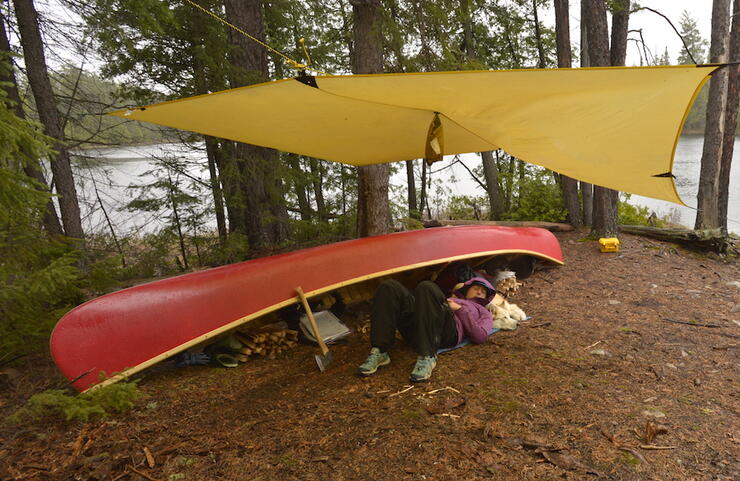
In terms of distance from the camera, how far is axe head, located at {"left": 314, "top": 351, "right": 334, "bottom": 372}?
2.87 m

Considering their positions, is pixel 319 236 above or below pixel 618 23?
below

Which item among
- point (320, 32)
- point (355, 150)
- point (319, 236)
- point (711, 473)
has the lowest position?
point (711, 473)

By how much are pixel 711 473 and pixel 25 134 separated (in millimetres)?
3862

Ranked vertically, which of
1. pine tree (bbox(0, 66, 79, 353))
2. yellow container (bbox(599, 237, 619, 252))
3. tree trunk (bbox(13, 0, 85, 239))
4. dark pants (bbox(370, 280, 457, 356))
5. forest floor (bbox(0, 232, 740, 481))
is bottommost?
forest floor (bbox(0, 232, 740, 481))

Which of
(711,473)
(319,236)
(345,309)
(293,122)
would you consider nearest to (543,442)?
(711,473)

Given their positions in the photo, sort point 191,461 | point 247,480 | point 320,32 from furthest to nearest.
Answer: point 320,32 < point 191,461 < point 247,480

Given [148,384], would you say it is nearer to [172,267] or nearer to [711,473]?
[711,473]

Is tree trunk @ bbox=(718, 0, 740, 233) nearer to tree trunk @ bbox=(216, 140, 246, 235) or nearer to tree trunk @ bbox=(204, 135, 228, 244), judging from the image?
tree trunk @ bbox=(216, 140, 246, 235)

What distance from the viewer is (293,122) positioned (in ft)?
10.2

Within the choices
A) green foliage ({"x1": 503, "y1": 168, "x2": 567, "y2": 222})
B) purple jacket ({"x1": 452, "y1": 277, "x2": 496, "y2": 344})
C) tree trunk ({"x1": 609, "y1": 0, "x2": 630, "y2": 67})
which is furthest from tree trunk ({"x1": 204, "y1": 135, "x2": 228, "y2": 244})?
tree trunk ({"x1": 609, "y1": 0, "x2": 630, "y2": 67})

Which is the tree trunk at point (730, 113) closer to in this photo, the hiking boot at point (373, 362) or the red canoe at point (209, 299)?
the red canoe at point (209, 299)

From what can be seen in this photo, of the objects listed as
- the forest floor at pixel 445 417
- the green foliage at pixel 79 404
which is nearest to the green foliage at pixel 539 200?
the forest floor at pixel 445 417

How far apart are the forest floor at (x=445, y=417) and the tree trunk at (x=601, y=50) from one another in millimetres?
3106

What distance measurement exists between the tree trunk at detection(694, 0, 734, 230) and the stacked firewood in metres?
6.66
